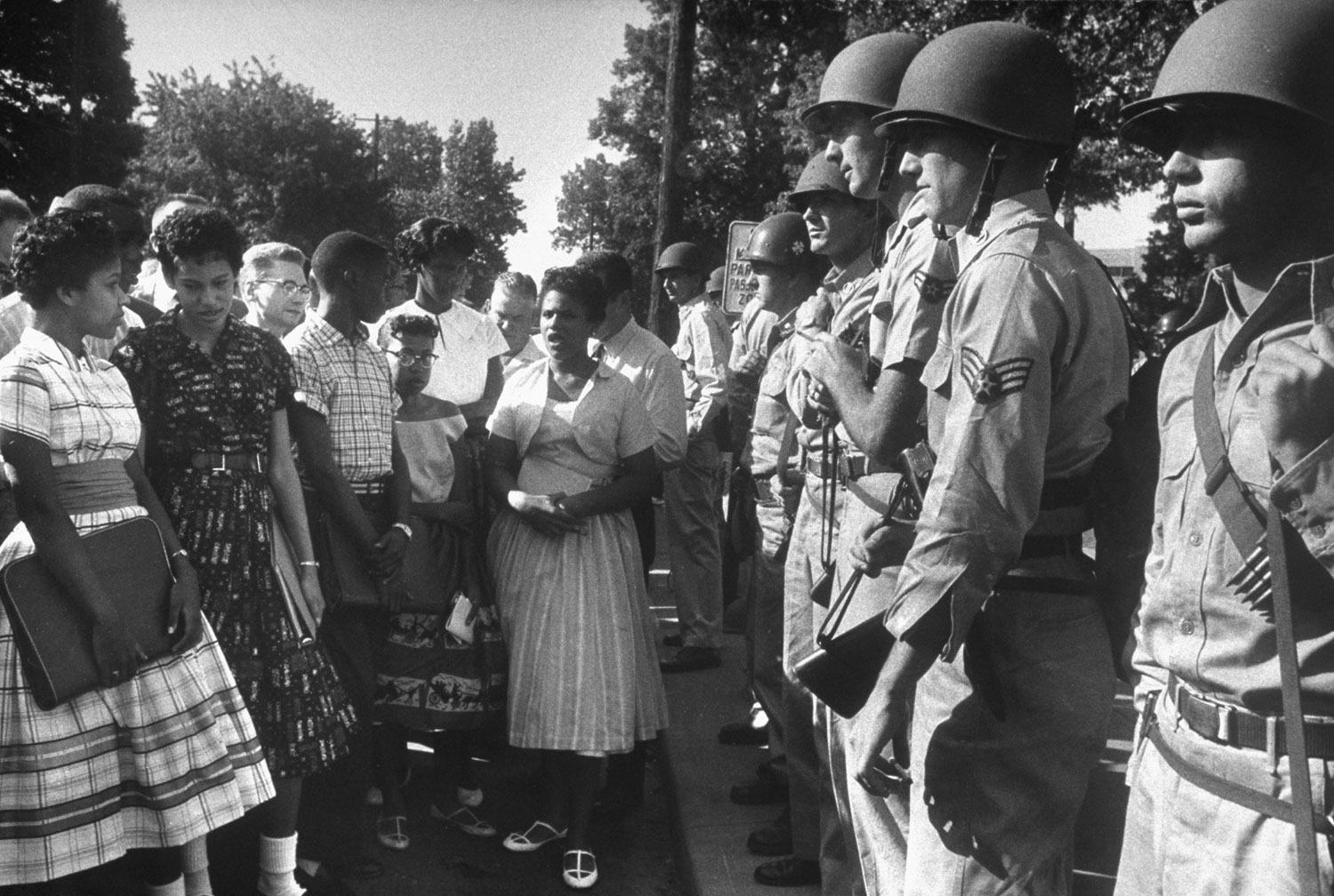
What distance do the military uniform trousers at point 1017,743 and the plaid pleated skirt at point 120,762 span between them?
2085 millimetres

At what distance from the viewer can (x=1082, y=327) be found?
7.84 feet

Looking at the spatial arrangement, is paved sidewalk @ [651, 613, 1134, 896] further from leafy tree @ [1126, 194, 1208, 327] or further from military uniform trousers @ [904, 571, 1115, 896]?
leafy tree @ [1126, 194, 1208, 327]

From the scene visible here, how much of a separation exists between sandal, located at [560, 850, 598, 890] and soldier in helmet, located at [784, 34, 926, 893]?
88 centimetres

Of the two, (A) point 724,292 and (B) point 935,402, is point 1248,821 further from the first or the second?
(A) point 724,292

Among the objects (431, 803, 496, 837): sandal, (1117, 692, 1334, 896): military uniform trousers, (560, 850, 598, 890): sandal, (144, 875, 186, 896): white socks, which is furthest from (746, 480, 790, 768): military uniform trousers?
(1117, 692, 1334, 896): military uniform trousers

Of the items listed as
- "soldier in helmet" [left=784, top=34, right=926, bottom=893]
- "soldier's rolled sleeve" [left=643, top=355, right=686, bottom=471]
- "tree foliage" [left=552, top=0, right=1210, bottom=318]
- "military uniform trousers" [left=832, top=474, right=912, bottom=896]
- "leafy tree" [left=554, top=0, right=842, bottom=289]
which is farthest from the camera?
"leafy tree" [left=554, top=0, right=842, bottom=289]

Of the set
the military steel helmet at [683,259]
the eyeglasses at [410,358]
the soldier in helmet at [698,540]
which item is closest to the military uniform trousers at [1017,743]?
the eyeglasses at [410,358]

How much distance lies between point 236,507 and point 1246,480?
3087 mm

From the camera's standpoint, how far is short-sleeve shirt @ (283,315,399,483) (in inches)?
177

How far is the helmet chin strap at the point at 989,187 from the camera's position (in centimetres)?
259

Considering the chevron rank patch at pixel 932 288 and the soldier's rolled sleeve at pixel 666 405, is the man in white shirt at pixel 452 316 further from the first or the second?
the chevron rank patch at pixel 932 288

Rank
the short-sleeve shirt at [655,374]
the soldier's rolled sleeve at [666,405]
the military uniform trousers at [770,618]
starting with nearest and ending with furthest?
the military uniform trousers at [770,618] → the soldier's rolled sleeve at [666,405] → the short-sleeve shirt at [655,374]

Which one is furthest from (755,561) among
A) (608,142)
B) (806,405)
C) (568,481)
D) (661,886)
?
(608,142)

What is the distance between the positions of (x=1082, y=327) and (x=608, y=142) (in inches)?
1915
